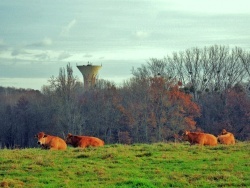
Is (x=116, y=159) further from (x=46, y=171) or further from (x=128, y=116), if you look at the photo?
(x=128, y=116)

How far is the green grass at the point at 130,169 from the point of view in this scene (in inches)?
443

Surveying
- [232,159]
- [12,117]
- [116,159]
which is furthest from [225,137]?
[12,117]

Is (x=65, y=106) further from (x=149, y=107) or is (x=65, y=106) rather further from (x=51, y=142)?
(x=51, y=142)

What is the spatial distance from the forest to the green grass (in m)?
38.8

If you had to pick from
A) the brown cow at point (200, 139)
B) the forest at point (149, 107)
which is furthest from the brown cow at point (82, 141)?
the forest at point (149, 107)

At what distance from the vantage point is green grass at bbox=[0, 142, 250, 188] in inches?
443

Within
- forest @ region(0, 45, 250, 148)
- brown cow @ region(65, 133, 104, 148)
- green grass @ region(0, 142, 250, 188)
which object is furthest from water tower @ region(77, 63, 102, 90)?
green grass @ region(0, 142, 250, 188)

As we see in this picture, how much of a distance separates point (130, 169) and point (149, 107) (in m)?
46.6

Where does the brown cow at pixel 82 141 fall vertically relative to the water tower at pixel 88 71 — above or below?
below

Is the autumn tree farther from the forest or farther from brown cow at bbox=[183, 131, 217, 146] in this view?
brown cow at bbox=[183, 131, 217, 146]

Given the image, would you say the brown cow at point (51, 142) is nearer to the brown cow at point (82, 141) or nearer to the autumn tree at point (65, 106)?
the brown cow at point (82, 141)

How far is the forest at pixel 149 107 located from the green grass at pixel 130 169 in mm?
38806

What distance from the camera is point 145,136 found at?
57.3 m

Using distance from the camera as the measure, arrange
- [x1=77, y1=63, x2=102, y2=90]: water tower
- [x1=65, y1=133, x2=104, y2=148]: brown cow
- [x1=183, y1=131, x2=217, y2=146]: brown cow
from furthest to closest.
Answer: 1. [x1=77, y1=63, x2=102, y2=90]: water tower
2. [x1=183, y1=131, x2=217, y2=146]: brown cow
3. [x1=65, y1=133, x2=104, y2=148]: brown cow
